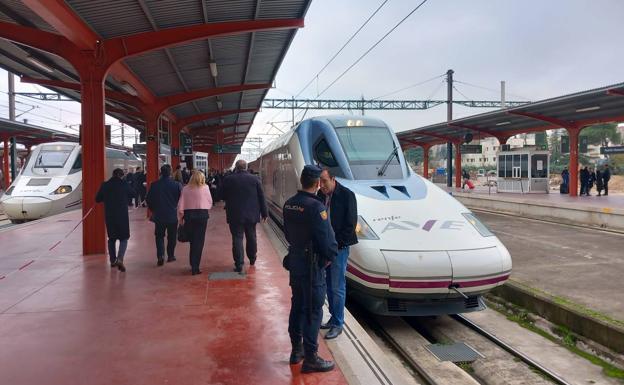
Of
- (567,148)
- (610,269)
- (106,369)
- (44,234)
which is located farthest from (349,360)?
(567,148)

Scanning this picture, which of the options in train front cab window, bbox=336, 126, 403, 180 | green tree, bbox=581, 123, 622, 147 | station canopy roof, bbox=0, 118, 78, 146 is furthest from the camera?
green tree, bbox=581, 123, 622, 147

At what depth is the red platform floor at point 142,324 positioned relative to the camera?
3.76 metres

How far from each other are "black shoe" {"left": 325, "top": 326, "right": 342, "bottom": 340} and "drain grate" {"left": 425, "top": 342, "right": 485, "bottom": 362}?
1.51m

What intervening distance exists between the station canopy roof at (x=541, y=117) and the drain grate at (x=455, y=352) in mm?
12908

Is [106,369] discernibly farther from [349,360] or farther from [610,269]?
[610,269]

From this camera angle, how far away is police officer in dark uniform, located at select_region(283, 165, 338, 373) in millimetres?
3740

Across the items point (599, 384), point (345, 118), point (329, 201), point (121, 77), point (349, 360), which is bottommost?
Result: point (599, 384)

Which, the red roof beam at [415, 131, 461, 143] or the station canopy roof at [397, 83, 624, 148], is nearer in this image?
the station canopy roof at [397, 83, 624, 148]

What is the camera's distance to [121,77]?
11891mm

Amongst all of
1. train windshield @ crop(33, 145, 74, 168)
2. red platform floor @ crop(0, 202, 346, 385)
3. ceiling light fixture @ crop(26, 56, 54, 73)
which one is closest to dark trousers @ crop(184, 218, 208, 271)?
red platform floor @ crop(0, 202, 346, 385)

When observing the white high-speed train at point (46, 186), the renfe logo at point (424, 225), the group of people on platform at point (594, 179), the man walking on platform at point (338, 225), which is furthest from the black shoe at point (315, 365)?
the group of people on platform at point (594, 179)

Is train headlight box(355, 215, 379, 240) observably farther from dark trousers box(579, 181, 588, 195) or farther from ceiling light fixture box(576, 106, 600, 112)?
dark trousers box(579, 181, 588, 195)

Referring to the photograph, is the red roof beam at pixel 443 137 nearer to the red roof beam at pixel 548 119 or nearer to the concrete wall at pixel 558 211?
the concrete wall at pixel 558 211

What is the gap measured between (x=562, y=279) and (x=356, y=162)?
4.21 meters
